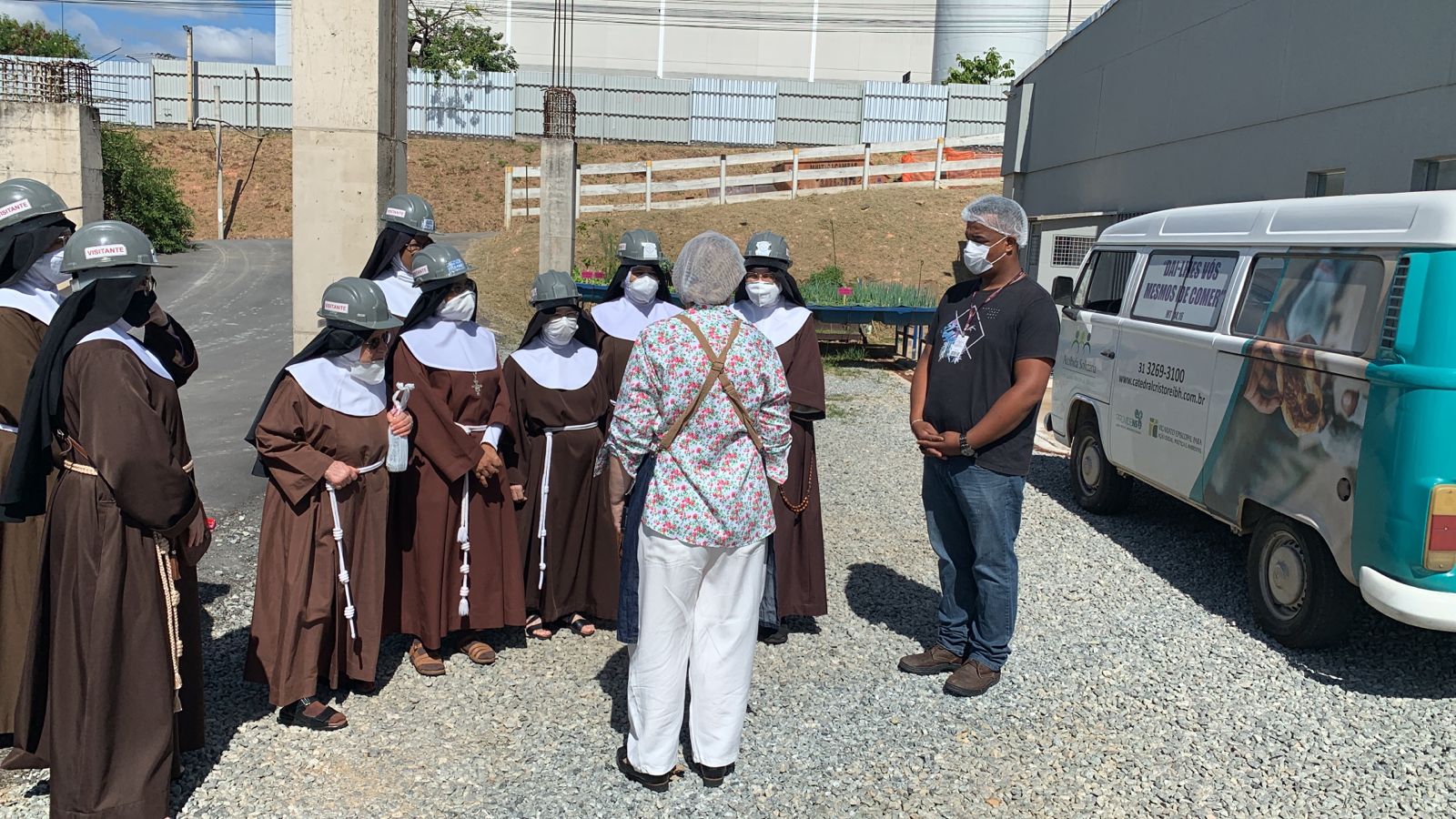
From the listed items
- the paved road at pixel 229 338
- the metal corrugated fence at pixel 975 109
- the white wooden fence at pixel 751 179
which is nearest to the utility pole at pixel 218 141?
the paved road at pixel 229 338

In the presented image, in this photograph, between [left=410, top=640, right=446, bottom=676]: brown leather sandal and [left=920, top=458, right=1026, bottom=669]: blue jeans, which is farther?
[left=410, top=640, right=446, bottom=676]: brown leather sandal

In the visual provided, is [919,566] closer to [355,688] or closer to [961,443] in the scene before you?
[961,443]

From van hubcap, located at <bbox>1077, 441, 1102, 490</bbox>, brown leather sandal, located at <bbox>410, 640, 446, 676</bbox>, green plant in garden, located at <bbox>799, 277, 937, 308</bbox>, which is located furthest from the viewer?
green plant in garden, located at <bbox>799, 277, 937, 308</bbox>

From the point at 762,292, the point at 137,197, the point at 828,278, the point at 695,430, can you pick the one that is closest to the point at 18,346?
the point at 695,430

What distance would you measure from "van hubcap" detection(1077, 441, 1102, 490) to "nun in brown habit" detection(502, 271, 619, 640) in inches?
176

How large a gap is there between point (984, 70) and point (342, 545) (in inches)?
1590

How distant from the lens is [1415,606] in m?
4.68

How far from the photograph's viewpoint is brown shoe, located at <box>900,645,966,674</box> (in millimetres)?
5148

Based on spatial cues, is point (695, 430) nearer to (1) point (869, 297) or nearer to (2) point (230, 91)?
(1) point (869, 297)

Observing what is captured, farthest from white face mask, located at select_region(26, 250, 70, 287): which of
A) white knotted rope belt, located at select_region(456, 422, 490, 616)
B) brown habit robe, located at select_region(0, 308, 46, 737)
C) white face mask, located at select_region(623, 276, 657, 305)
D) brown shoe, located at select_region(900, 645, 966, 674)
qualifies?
brown shoe, located at select_region(900, 645, 966, 674)

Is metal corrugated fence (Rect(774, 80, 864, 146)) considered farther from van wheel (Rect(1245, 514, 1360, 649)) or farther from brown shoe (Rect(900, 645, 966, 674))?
brown shoe (Rect(900, 645, 966, 674))

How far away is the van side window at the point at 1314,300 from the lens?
5.12 m

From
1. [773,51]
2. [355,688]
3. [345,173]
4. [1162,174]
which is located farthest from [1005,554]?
[773,51]

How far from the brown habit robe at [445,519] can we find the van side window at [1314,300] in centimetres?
416
